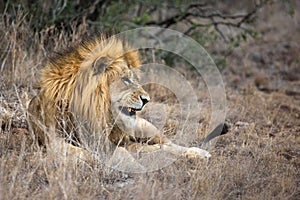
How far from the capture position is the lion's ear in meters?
4.43

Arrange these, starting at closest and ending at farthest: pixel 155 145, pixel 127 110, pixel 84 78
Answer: pixel 84 78 < pixel 127 110 < pixel 155 145

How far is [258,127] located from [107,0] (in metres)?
3.14

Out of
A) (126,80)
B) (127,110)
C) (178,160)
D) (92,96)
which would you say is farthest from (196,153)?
(92,96)

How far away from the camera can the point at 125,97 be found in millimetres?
4508

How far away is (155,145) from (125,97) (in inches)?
23.0

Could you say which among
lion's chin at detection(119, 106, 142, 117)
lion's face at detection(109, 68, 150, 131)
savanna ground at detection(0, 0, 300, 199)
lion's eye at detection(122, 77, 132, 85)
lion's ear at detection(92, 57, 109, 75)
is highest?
lion's ear at detection(92, 57, 109, 75)

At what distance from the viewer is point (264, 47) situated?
10508 mm

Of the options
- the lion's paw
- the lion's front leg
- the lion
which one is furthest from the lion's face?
the lion's paw

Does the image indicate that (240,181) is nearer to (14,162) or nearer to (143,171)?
(143,171)

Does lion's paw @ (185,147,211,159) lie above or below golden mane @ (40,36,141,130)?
below

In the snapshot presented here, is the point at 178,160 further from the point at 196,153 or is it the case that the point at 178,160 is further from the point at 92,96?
the point at 92,96

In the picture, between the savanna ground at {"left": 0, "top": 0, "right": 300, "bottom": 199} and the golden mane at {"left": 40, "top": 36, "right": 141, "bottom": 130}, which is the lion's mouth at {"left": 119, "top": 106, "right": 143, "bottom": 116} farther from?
the savanna ground at {"left": 0, "top": 0, "right": 300, "bottom": 199}

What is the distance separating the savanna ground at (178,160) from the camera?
375cm

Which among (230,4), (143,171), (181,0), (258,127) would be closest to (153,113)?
(258,127)
